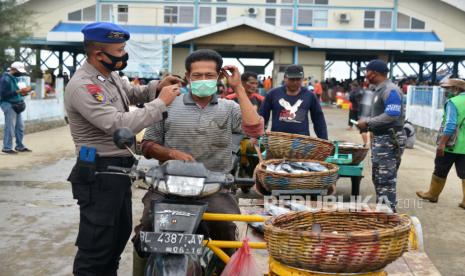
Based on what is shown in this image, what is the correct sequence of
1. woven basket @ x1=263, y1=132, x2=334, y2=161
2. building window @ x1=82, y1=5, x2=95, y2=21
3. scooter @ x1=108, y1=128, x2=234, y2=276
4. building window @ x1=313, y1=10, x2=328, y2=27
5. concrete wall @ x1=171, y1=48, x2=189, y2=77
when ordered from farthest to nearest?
1. building window @ x1=82, y1=5, x2=95, y2=21
2. building window @ x1=313, y1=10, x2=328, y2=27
3. concrete wall @ x1=171, y1=48, x2=189, y2=77
4. woven basket @ x1=263, y1=132, x2=334, y2=161
5. scooter @ x1=108, y1=128, x2=234, y2=276

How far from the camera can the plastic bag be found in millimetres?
2939

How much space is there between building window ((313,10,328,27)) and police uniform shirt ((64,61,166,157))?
103 ft

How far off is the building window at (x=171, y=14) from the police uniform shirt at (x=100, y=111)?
3076 cm

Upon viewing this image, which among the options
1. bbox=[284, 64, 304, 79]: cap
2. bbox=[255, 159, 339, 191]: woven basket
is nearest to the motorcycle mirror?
bbox=[255, 159, 339, 191]: woven basket

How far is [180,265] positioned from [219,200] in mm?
684

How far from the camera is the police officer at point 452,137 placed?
7.54 metres

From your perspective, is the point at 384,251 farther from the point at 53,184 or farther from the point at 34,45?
the point at 34,45

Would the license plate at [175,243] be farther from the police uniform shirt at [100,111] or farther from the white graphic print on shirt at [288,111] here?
the white graphic print on shirt at [288,111]

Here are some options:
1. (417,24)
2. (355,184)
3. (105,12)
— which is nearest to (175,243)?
(355,184)

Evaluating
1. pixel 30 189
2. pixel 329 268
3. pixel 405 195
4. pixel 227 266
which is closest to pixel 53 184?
pixel 30 189

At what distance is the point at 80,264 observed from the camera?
332 centimetres

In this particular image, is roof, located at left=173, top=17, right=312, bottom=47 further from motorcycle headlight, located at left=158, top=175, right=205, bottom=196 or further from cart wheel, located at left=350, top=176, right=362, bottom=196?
motorcycle headlight, located at left=158, top=175, right=205, bottom=196

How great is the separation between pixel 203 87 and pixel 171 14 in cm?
3094

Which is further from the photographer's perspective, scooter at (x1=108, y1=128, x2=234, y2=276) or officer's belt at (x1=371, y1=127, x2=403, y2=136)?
officer's belt at (x1=371, y1=127, x2=403, y2=136)
